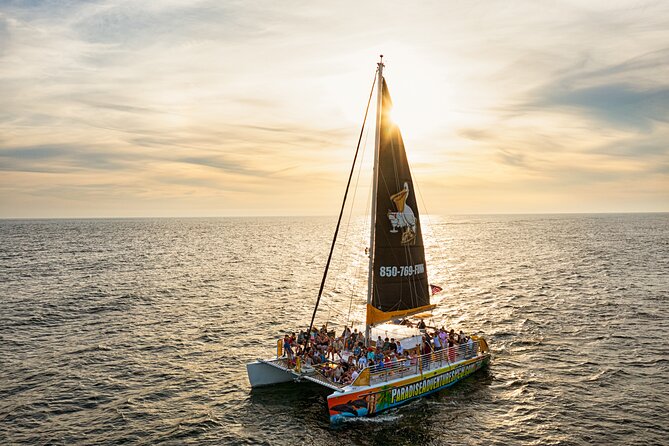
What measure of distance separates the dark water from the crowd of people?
2.00m

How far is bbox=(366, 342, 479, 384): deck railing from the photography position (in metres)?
22.5

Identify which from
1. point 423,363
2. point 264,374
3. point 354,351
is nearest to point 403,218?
point 354,351

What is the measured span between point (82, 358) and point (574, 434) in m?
29.7

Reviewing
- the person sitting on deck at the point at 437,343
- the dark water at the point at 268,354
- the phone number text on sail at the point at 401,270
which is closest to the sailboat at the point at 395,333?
the phone number text on sail at the point at 401,270

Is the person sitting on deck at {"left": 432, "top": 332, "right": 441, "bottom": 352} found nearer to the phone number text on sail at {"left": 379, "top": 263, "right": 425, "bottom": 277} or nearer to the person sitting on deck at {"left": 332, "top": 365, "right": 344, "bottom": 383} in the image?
the phone number text on sail at {"left": 379, "top": 263, "right": 425, "bottom": 277}

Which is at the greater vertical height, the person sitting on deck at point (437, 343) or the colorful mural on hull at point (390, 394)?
the person sitting on deck at point (437, 343)

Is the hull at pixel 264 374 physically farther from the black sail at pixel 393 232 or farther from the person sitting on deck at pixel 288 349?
the black sail at pixel 393 232

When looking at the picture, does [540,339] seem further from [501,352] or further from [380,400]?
[380,400]

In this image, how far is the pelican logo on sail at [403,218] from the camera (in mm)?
24812

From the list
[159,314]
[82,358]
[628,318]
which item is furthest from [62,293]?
[628,318]

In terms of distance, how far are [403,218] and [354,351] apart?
25.4ft

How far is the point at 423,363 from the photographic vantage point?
24625 millimetres

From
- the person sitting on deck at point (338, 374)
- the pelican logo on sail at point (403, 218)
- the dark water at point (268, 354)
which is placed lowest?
the dark water at point (268, 354)

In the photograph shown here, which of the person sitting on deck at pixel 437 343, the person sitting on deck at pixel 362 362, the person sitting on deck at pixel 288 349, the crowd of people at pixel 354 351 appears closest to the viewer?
the person sitting on deck at pixel 362 362
